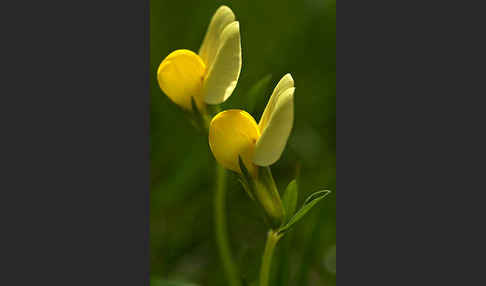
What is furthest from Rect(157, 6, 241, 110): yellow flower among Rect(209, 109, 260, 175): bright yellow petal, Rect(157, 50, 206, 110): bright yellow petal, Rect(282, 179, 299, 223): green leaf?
Rect(282, 179, 299, 223): green leaf

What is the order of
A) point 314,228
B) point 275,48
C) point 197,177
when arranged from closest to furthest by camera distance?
point 314,228 → point 197,177 → point 275,48

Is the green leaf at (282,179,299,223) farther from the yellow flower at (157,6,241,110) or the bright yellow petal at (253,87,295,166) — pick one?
the yellow flower at (157,6,241,110)

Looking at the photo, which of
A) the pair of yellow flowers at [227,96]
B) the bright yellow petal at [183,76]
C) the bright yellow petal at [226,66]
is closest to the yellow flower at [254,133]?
the pair of yellow flowers at [227,96]

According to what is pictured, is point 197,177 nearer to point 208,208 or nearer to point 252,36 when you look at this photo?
point 208,208

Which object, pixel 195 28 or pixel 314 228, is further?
pixel 195 28

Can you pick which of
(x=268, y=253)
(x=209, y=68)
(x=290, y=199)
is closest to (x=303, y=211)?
(x=290, y=199)

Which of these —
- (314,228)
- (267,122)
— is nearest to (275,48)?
(314,228)
